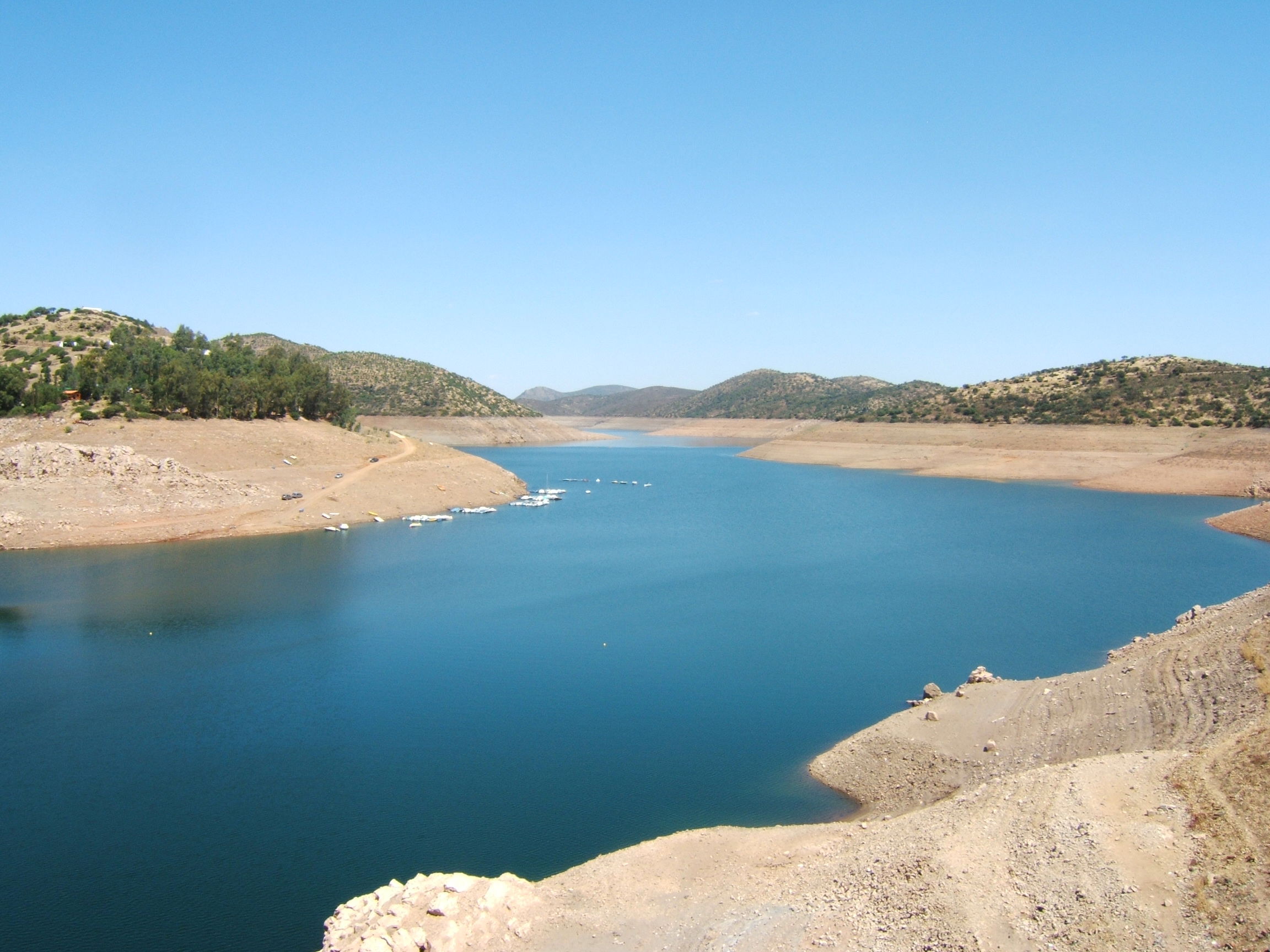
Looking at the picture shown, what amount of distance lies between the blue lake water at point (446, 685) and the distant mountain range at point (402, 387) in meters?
63.9

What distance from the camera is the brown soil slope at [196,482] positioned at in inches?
1304

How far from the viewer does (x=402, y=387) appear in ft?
339

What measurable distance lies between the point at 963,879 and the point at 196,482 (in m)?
36.9

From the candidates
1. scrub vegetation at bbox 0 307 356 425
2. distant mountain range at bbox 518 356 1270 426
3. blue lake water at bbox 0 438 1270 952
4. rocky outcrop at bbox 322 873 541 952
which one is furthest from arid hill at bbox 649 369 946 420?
rocky outcrop at bbox 322 873 541 952

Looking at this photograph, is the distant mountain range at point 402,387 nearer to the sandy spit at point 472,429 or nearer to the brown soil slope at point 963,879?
the sandy spit at point 472,429

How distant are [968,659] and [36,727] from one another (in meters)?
17.9

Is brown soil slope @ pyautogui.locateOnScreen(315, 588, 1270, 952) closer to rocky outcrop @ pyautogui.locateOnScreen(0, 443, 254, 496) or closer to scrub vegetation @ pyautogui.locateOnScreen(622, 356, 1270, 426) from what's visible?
rocky outcrop @ pyautogui.locateOnScreen(0, 443, 254, 496)

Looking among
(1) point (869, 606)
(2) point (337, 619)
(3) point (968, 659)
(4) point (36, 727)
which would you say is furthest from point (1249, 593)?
(4) point (36, 727)

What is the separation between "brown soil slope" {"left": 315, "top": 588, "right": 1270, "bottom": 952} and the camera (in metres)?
7.11

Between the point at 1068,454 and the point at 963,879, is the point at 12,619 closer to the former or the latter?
the point at 963,879

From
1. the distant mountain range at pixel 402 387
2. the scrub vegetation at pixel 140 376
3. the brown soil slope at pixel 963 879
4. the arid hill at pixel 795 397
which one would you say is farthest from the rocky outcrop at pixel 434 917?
the arid hill at pixel 795 397

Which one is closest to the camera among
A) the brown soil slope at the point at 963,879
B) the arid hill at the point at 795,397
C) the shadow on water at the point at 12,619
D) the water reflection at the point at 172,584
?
the brown soil slope at the point at 963,879

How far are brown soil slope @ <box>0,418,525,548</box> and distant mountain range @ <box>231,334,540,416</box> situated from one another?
47.9 m

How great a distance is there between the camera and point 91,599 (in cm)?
2394
